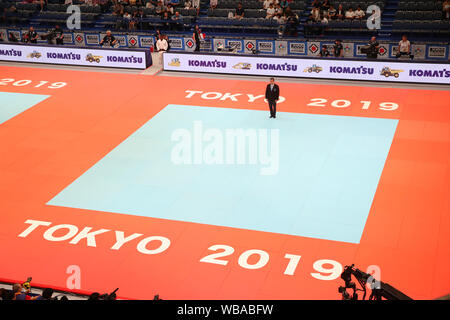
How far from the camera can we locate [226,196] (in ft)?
57.2

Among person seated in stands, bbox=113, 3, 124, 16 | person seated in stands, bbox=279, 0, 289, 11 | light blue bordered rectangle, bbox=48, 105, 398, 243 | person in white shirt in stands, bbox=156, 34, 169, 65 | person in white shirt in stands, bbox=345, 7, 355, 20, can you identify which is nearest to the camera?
light blue bordered rectangle, bbox=48, 105, 398, 243

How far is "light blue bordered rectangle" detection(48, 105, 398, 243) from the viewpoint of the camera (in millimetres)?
16141

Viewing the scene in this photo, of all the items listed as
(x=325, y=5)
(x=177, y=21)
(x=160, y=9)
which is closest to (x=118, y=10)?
(x=160, y=9)

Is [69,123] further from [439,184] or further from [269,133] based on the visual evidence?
[439,184]

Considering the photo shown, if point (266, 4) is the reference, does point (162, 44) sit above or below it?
below

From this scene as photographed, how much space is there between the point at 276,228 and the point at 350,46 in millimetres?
18521

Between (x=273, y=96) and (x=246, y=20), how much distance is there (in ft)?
46.8

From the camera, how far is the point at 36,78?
30516 mm

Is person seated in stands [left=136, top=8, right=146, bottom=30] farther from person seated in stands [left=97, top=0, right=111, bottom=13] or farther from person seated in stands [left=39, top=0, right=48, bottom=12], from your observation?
person seated in stands [left=39, top=0, right=48, bottom=12]

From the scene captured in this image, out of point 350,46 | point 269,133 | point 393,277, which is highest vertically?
point 350,46

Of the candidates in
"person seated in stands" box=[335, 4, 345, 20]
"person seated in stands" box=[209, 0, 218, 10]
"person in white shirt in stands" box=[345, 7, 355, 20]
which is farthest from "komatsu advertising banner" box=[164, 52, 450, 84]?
"person seated in stands" box=[209, 0, 218, 10]

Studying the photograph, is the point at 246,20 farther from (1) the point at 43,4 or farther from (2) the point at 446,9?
(1) the point at 43,4

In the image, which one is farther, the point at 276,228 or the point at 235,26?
the point at 235,26
